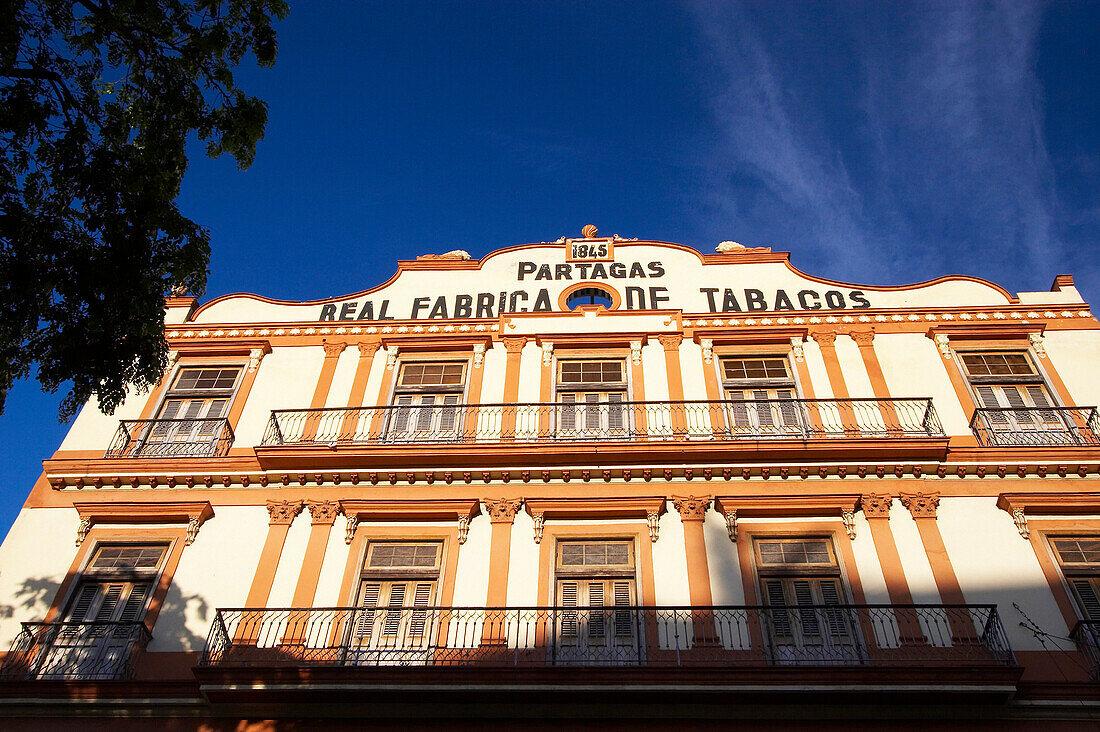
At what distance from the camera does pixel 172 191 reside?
1127 cm

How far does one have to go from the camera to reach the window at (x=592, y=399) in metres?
15.9

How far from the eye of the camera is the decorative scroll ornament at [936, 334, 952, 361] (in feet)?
56.3

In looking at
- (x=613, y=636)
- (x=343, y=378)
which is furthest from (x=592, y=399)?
(x=613, y=636)

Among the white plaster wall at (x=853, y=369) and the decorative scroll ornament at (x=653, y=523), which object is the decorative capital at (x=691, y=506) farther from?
the white plaster wall at (x=853, y=369)

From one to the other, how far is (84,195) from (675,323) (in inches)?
433

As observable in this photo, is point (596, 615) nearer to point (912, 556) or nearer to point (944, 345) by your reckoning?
point (912, 556)

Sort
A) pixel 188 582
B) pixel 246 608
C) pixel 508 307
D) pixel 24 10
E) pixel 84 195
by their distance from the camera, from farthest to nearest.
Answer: pixel 508 307 < pixel 188 582 < pixel 246 608 < pixel 84 195 < pixel 24 10

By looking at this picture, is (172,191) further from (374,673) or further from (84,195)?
(374,673)

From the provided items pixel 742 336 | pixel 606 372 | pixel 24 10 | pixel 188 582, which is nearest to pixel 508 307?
pixel 606 372

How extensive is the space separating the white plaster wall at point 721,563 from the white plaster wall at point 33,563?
9.98 m

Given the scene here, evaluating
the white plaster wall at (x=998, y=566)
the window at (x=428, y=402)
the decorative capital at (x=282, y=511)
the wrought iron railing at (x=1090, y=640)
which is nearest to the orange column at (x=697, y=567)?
the white plaster wall at (x=998, y=566)

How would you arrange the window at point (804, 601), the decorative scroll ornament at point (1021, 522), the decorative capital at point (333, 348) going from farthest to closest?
1. the decorative capital at point (333, 348)
2. the decorative scroll ornament at point (1021, 522)
3. the window at point (804, 601)

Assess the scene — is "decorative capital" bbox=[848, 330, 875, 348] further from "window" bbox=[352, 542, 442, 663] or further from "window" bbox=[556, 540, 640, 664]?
"window" bbox=[352, 542, 442, 663]

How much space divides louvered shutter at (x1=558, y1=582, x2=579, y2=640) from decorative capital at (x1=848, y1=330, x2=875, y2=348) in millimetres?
7898
